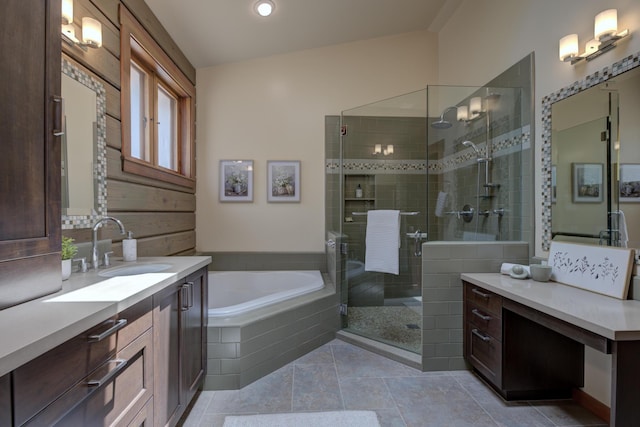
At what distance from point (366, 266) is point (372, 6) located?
8.10 ft

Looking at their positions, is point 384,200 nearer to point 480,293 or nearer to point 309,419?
point 480,293

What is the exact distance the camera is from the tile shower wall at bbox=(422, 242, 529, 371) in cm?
224

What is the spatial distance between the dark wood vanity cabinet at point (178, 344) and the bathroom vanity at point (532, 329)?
175 cm

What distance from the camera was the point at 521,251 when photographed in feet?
7.39

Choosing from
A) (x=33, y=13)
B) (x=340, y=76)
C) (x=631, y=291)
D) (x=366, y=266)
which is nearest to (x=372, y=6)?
(x=340, y=76)

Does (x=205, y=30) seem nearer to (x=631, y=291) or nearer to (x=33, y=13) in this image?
(x=33, y=13)

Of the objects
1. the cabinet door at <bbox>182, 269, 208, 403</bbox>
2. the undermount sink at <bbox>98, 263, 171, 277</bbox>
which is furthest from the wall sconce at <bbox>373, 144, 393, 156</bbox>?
the undermount sink at <bbox>98, 263, 171, 277</bbox>

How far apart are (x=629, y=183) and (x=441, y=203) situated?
49.0 inches

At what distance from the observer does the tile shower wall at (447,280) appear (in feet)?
7.36

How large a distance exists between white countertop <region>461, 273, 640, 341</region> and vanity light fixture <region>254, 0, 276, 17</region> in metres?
2.66

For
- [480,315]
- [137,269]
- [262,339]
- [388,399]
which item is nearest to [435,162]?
[480,315]

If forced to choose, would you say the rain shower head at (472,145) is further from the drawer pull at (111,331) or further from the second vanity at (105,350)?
the drawer pull at (111,331)

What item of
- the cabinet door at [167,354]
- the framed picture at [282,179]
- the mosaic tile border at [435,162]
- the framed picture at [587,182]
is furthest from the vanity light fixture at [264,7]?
the framed picture at [587,182]

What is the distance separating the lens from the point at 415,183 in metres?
2.95
